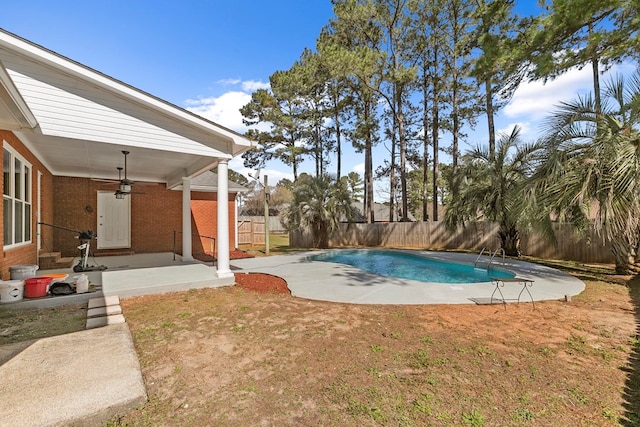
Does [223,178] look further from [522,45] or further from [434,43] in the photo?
[434,43]

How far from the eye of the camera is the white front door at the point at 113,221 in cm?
1121

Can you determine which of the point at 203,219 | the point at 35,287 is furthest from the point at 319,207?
the point at 35,287

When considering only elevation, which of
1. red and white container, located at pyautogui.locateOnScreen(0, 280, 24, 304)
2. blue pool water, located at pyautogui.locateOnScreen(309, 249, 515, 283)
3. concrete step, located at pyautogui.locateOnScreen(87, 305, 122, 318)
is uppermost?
red and white container, located at pyautogui.locateOnScreen(0, 280, 24, 304)

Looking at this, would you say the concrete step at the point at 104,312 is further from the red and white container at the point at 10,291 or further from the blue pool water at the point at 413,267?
the blue pool water at the point at 413,267

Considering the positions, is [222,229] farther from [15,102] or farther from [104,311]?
[15,102]

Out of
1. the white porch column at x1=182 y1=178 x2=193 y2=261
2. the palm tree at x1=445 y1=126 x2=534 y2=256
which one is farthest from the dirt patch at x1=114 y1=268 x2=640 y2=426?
the palm tree at x1=445 y1=126 x2=534 y2=256

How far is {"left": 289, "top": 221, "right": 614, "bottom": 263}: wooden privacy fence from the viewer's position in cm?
1171

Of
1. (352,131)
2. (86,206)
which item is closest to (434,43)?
(352,131)

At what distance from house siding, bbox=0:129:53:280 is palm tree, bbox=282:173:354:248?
10121 millimetres

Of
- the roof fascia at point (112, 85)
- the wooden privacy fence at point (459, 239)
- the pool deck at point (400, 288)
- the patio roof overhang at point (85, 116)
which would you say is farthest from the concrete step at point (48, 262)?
the wooden privacy fence at point (459, 239)

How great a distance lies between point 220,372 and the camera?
321cm

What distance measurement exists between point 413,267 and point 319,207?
675cm

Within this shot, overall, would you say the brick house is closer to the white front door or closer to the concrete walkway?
the white front door

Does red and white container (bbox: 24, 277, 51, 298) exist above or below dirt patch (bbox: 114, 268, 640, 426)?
above
